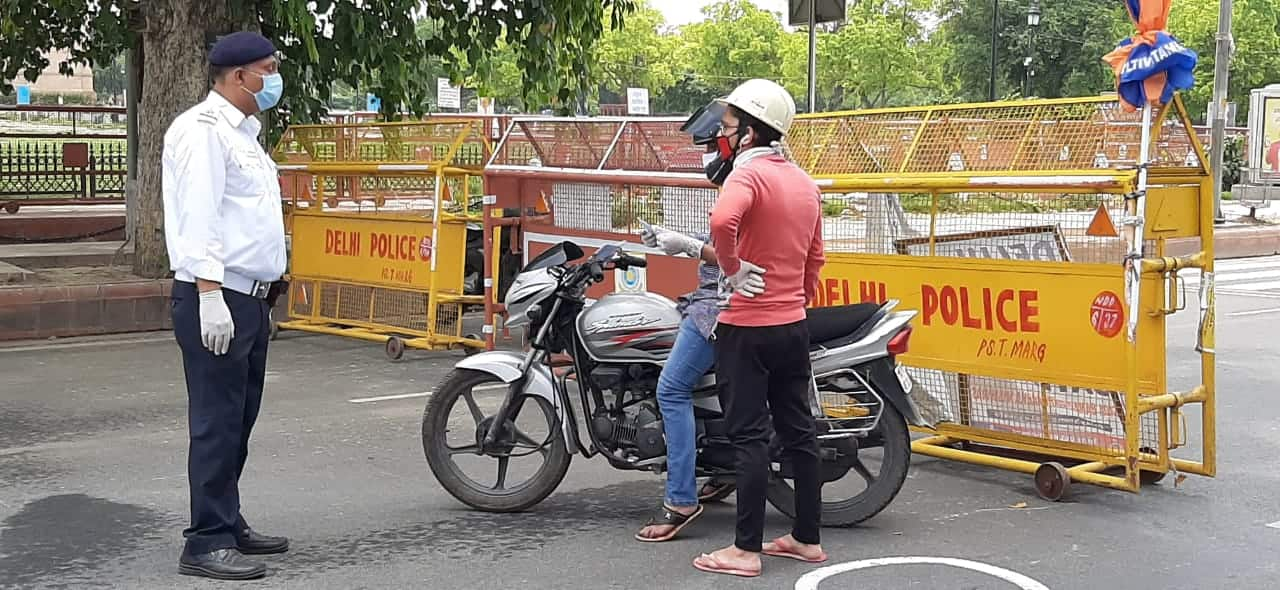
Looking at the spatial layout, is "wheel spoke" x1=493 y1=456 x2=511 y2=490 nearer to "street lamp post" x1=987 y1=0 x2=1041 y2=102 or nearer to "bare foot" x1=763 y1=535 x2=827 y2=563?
"bare foot" x1=763 y1=535 x2=827 y2=563

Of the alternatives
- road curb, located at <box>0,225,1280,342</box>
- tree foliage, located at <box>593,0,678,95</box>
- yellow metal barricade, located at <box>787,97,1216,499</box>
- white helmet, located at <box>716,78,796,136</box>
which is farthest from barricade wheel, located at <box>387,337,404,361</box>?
tree foliage, located at <box>593,0,678,95</box>

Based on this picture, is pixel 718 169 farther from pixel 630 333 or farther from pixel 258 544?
pixel 258 544

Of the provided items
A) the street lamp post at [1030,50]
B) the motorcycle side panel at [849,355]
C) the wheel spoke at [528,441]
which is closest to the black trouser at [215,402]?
the wheel spoke at [528,441]

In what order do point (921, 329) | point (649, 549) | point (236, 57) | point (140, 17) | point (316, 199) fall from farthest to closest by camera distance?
1. point (140, 17)
2. point (316, 199)
3. point (921, 329)
4. point (649, 549)
5. point (236, 57)

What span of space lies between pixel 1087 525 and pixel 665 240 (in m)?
2.33

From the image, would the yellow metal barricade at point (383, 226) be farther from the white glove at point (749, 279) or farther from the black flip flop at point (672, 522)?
the white glove at point (749, 279)

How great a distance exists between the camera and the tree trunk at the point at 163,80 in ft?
39.6

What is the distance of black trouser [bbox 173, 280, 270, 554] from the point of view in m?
5.01

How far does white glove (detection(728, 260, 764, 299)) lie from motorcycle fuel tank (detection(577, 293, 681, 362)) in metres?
A: 0.75

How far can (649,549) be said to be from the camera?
560cm

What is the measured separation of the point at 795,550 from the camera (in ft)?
17.8

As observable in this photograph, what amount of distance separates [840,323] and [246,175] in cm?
241

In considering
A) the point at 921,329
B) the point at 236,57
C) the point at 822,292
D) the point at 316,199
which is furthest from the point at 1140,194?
the point at 316,199

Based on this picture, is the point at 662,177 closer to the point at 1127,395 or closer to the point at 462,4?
the point at 1127,395
